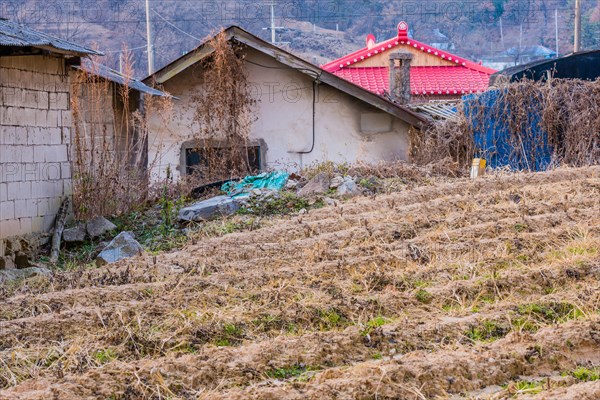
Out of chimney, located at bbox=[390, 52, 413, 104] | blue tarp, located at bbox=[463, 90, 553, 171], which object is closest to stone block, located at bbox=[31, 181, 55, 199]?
blue tarp, located at bbox=[463, 90, 553, 171]

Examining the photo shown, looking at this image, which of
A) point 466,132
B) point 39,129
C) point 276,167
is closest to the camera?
point 39,129

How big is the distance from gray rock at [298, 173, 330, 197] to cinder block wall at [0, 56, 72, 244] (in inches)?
137

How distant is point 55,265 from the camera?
1172cm

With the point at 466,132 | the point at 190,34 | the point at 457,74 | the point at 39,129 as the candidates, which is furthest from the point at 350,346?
the point at 190,34

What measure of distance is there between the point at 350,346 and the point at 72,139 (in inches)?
339

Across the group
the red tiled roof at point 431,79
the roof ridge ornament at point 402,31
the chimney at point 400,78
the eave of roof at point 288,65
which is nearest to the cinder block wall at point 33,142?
the eave of roof at point 288,65

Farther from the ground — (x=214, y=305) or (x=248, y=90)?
(x=248, y=90)

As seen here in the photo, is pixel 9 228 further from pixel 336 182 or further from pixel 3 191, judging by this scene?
pixel 336 182

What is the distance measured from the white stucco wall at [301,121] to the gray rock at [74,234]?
6036mm

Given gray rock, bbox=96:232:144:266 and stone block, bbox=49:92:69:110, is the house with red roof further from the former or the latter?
gray rock, bbox=96:232:144:266

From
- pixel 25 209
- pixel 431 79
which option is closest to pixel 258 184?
pixel 25 209

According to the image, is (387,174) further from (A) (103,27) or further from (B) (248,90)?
(A) (103,27)

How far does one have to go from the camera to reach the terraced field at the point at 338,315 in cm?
563

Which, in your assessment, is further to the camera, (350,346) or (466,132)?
(466,132)
